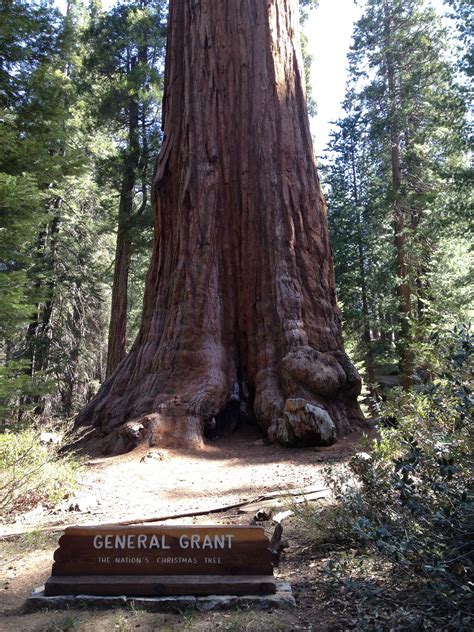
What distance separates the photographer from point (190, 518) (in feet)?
15.3

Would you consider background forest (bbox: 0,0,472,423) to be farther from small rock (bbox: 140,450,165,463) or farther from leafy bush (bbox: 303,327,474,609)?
leafy bush (bbox: 303,327,474,609)

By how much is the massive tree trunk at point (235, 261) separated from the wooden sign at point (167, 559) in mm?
4199

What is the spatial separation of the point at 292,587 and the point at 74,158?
906 cm

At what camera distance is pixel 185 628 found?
2586 millimetres

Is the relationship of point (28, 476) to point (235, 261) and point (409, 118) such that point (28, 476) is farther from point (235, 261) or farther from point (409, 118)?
point (409, 118)

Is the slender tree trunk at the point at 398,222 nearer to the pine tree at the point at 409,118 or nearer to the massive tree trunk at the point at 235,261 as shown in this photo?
the pine tree at the point at 409,118

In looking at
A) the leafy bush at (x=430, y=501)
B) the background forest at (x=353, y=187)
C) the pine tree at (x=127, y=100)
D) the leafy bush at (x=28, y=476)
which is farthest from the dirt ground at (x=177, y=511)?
the pine tree at (x=127, y=100)

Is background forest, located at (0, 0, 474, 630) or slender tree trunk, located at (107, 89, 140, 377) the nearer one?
background forest, located at (0, 0, 474, 630)

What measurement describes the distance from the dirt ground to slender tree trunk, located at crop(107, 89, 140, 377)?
24.1 ft

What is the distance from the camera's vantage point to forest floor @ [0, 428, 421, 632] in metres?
2.65

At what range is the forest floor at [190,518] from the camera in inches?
104

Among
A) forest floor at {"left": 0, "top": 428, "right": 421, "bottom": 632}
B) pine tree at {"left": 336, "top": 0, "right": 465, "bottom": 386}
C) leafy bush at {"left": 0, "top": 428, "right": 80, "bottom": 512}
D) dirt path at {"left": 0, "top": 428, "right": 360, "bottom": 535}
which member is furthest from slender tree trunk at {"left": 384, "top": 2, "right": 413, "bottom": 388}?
leafy bush at {"left": 0, "top": 428, "right": 80, "bottom": 512}

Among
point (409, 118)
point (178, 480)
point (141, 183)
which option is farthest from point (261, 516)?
point (409, 118)

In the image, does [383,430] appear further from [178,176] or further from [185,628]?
[178,176]
